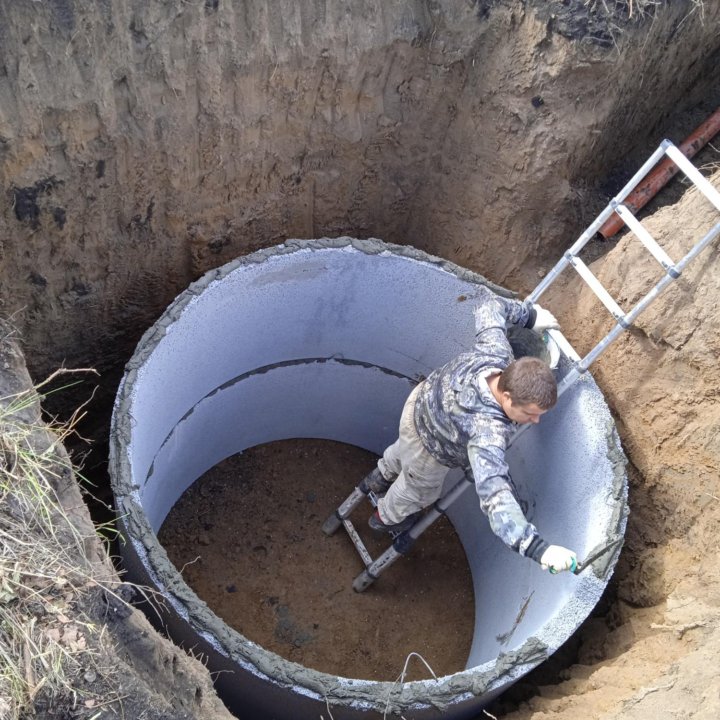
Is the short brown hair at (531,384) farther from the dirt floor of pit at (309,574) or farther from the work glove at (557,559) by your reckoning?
the dirt floor of pit at (309,574)

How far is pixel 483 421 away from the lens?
3.31 metres

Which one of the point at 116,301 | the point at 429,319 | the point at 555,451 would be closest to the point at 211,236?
A: the point at 116,301

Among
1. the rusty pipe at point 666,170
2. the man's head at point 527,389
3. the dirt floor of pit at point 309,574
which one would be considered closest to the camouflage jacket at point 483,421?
the man's head at point 527,389

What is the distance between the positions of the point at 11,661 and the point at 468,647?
3049 mm

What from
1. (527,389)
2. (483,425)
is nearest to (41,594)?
(483,425)

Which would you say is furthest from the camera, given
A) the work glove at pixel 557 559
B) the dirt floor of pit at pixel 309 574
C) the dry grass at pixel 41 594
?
the dirt floor of pit at pixel 309 574

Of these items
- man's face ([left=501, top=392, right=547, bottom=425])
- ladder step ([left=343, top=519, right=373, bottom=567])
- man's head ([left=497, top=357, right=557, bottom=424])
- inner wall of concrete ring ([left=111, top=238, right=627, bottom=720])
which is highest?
man's head ([left=497, top=357, right=557, bottom=424])

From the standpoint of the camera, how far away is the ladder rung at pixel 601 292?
3.57 m

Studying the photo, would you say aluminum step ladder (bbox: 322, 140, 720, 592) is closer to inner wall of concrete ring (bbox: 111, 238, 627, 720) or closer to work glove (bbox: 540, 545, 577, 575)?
inner wall of concrete ring (bbox: 111, 238, 627, 720)

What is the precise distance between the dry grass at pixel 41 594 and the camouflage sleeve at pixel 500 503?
143 cm

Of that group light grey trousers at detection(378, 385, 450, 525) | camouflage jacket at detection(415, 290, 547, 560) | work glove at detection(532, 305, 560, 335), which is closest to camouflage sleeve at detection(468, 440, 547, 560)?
camouflage jacket at detection(415, 290, 547, 560)

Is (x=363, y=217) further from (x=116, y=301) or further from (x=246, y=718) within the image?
(x=246, y=718)

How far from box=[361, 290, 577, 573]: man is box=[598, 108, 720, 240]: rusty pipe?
1.04 metres

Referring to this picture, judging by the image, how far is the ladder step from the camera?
15.5ft
